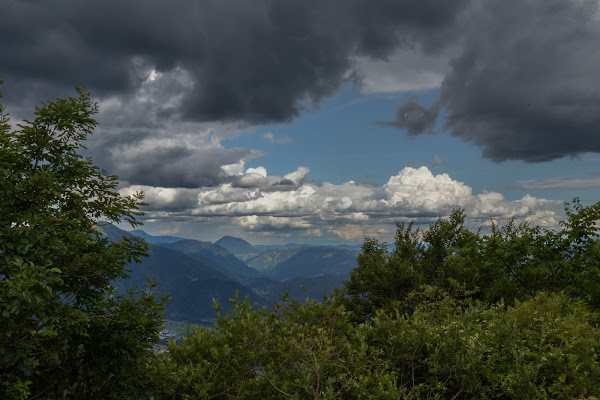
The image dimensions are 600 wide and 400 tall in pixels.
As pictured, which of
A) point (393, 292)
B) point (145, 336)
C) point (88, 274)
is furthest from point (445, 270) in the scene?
point (88, 274)

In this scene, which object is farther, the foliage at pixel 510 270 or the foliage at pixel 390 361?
the foliage at pixel 510 270

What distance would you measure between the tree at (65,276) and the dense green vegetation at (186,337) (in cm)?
4

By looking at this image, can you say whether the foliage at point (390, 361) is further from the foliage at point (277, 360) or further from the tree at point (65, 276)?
the tree at point (65, 276)

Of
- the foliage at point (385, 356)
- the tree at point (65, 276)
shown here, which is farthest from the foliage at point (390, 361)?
the tree at point (65, 276)

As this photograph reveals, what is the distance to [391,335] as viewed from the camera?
7242mm

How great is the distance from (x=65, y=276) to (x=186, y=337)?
118 inches

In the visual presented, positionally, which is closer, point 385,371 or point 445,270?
point 385,371

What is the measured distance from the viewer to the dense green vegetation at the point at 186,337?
6418 mm

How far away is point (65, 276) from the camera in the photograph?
7484 millimetres

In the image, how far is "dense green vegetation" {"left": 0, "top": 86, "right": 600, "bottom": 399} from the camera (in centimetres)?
642

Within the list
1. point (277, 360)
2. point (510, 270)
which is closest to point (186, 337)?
point (277, 360)

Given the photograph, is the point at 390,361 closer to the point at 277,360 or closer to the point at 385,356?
the point at 385,356

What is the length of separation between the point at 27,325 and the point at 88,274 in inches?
59.7

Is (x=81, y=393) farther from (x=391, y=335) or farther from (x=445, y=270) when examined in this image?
(x=445, y=270)
